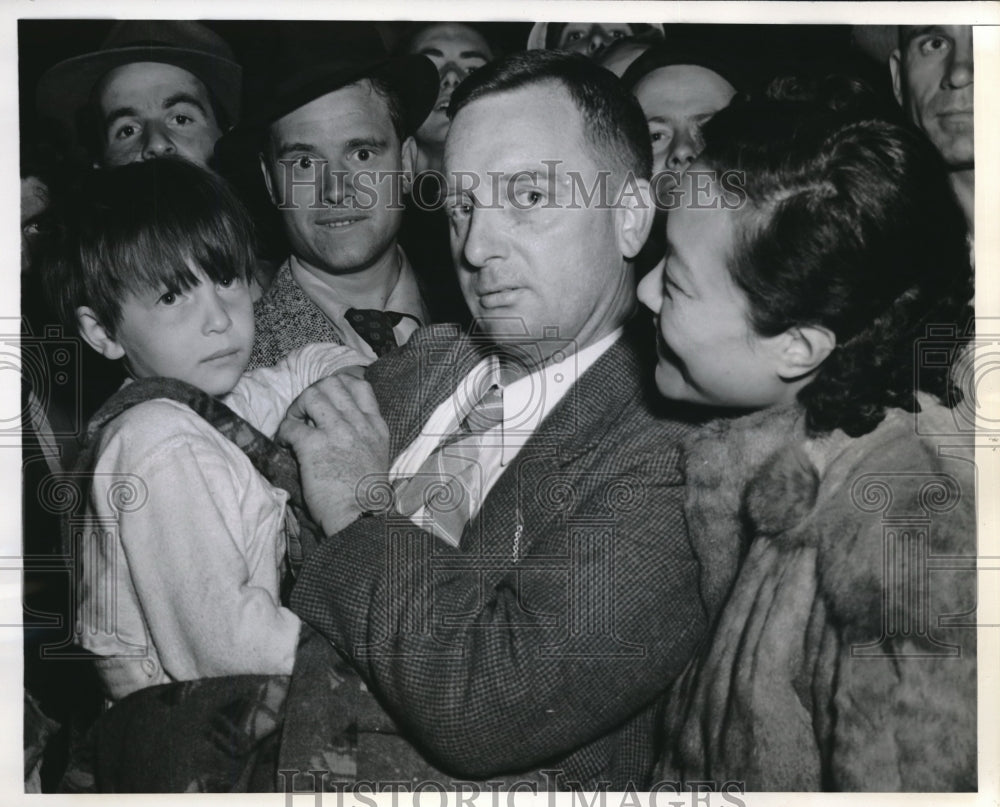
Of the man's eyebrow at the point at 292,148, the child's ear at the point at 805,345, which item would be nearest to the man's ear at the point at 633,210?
the child's ear at the point at 805,345

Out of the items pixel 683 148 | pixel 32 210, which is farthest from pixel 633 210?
pixel 32 210

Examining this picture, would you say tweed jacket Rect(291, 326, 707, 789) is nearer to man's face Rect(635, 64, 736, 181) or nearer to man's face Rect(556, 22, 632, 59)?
man's face Rect(635, 64, 736, 181)

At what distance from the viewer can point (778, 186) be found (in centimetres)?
270

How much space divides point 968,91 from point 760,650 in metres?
1.58

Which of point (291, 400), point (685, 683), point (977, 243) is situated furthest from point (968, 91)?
point (291, 400)

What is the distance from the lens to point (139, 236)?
2832 mm

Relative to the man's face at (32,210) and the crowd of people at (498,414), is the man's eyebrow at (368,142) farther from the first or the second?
the man's face at (32,210)

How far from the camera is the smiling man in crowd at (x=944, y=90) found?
2.89 metres

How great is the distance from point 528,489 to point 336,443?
0.51 meters

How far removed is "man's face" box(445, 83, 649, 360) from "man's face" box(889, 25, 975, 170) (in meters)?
0.79

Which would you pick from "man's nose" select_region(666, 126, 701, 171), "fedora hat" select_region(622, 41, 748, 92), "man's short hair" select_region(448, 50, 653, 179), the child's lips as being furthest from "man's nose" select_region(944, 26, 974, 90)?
the child's lips

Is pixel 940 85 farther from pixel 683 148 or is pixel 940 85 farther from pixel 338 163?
pixel 338 163

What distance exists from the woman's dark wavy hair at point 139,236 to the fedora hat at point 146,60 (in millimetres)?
204

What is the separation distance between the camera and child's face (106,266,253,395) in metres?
2.82
